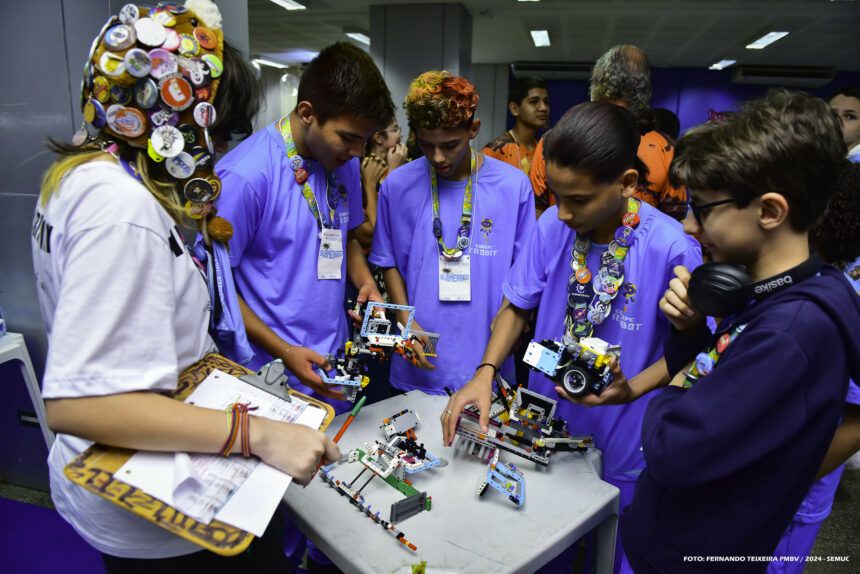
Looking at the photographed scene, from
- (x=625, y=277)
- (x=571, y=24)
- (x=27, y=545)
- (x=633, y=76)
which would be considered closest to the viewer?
(x=625, y=277)

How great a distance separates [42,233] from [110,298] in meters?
0.31

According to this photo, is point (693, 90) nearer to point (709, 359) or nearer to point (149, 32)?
point (709, 359)

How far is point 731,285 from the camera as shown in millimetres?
1096

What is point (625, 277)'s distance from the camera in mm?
1745

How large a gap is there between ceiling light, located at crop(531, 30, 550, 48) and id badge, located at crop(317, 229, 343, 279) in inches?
413

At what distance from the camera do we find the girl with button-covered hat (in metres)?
0.87

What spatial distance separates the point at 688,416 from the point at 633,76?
2.49 m

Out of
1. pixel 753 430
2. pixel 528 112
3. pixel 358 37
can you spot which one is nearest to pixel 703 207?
pixel 753 430

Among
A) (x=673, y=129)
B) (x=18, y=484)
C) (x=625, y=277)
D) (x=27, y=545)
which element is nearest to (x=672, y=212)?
(x=625, y=277)

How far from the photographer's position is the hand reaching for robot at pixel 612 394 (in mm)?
1487

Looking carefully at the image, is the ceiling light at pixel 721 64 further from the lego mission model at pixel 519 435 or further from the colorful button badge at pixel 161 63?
the colorful button badge at pixel 161 63

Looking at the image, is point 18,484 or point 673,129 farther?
point 673,129

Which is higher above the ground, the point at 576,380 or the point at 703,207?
the point at 703,207

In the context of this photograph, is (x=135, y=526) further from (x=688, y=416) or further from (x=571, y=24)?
(x=571, y=24)
